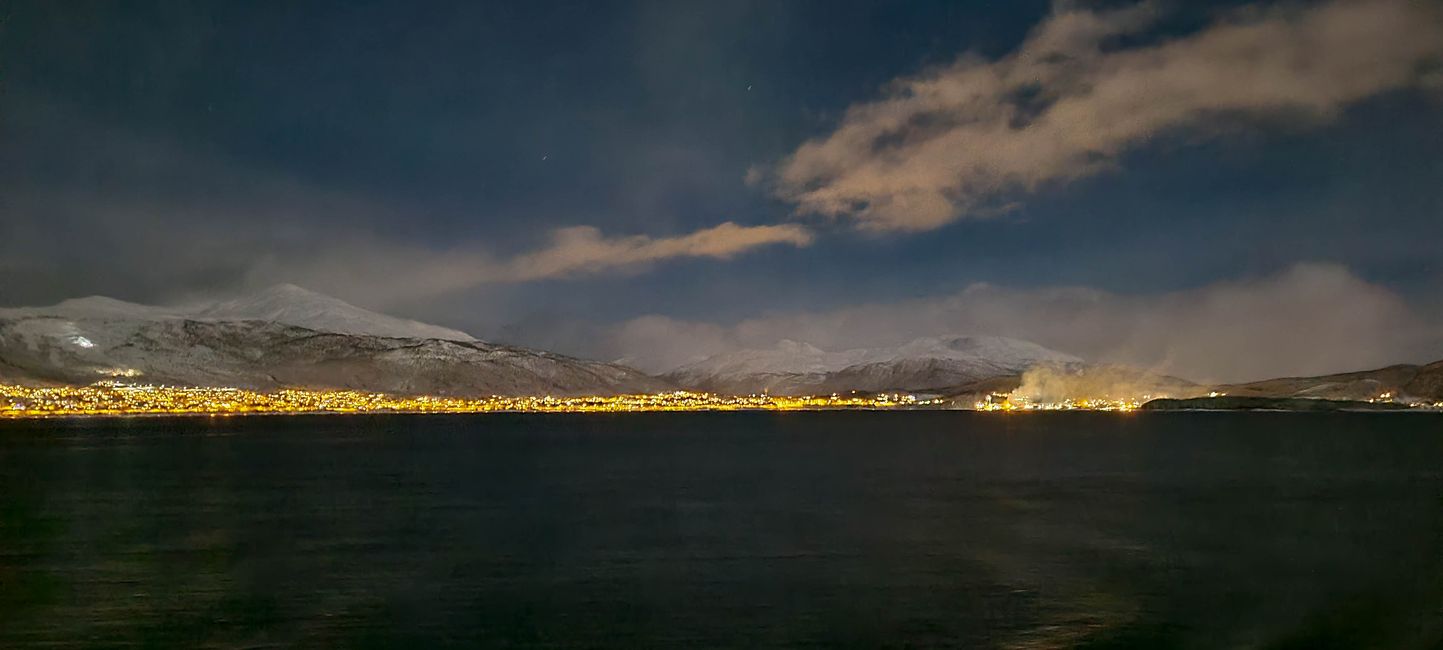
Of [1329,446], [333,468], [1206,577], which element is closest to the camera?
[1206,577]

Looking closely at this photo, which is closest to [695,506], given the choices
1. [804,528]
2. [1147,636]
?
[804,528]

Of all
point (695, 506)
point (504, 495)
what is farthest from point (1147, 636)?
point (504, 495)

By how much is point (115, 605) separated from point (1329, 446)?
14127 centimetres

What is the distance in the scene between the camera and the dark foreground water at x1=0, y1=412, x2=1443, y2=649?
92.2 feet

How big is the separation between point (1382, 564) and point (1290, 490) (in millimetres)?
35777

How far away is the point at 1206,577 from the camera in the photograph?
3641cm

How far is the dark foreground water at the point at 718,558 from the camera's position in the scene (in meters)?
28.1

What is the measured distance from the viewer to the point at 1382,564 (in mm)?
38844

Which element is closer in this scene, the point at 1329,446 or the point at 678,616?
the point at 678,616

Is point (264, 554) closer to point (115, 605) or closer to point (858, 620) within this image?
point (115, 605)

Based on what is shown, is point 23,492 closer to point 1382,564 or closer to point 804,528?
point 804,528

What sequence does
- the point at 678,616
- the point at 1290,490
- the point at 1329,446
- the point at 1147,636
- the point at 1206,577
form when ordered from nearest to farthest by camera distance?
1. the point at 1147,636
2. the point at 678,616
3. the point at 1206,577
4. the point at 1290,490
5. the point at 1329,446

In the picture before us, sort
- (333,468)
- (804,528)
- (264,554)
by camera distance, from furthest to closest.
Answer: (333,468) < (804,528) < (264,554)

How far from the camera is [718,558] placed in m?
41.0
